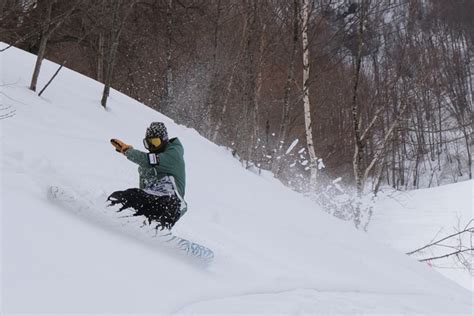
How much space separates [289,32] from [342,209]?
5301 millimetres

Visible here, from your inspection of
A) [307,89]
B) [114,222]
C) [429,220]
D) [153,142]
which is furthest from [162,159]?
[429,220]

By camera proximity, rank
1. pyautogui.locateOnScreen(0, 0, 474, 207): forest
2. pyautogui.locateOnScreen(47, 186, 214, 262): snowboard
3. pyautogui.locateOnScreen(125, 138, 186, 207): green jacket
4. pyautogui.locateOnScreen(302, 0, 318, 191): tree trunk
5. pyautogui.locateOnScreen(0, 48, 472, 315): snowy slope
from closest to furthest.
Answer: pyautogui.locateOnScreen(0, 48, 472, 315): snowy slope < pyautogui.locateOnScreen(47, 186, 214, 262): snowboard < pyautogui.locateOnScreen(125, 138, 186, 207): green jacket < pyautogui.locateOnScreen(302, 0, 318, 191): tree trunk < pyautogui.locateOnScreen(0, 0, 474, 207): forest

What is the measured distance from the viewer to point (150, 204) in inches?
192

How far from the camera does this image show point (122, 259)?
165 inches

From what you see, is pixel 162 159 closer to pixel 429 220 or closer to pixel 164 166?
pixel 164 166

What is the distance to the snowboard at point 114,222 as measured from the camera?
4.68m

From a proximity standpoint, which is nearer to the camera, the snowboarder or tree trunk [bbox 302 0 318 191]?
the snowboarder

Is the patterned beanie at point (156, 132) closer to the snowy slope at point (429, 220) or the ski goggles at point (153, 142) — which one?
the ski goggles at point (153, 142)

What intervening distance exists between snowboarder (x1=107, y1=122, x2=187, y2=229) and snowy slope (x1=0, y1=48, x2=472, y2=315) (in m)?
0.19

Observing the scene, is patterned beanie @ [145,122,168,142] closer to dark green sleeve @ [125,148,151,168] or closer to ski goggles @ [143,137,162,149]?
ski goggles @ [143,137,162,149]

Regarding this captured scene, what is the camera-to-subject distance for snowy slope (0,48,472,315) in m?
3.67

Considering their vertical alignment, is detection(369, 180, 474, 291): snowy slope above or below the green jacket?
above

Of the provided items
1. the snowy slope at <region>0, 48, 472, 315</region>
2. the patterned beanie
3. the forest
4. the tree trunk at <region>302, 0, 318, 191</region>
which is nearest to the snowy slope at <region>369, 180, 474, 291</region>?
the forest

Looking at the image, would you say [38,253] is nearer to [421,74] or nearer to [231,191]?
[231,191]
